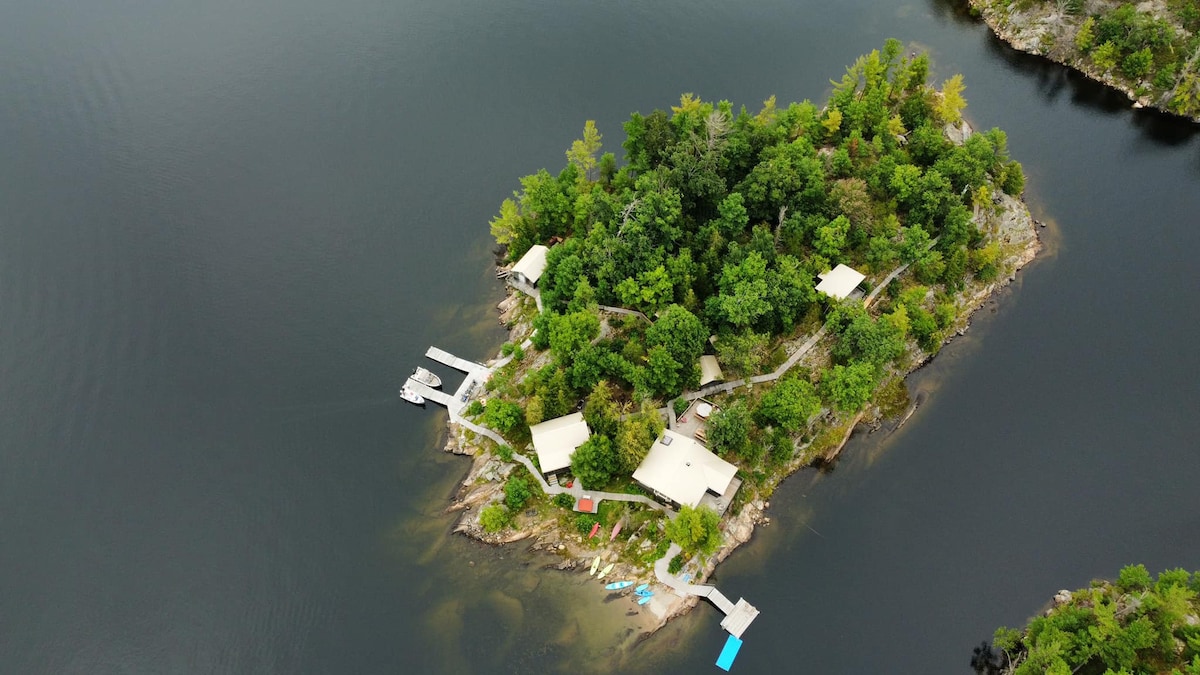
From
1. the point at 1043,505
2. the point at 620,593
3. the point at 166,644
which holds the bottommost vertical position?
the point at 166,644

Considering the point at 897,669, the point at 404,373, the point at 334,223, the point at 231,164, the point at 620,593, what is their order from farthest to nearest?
the point at 231,164
the point at 334,223
the point at 404,373
the point at 620,593
the point at 897,669

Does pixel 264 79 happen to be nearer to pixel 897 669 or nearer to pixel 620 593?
pixel 620 593

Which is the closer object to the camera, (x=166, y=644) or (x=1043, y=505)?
(x=166, y=644)

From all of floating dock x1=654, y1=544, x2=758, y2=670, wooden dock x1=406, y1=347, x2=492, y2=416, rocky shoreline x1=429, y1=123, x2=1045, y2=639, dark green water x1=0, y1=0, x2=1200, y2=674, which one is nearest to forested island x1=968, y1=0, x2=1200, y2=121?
dark green water x1=0, y1=0, x2=1200, y2=674

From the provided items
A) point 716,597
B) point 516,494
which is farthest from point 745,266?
point 516,494

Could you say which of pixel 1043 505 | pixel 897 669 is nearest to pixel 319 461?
pixel 897 669

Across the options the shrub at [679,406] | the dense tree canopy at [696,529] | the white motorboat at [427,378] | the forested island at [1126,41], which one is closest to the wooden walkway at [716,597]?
the dense tree canopy at [696,529]
